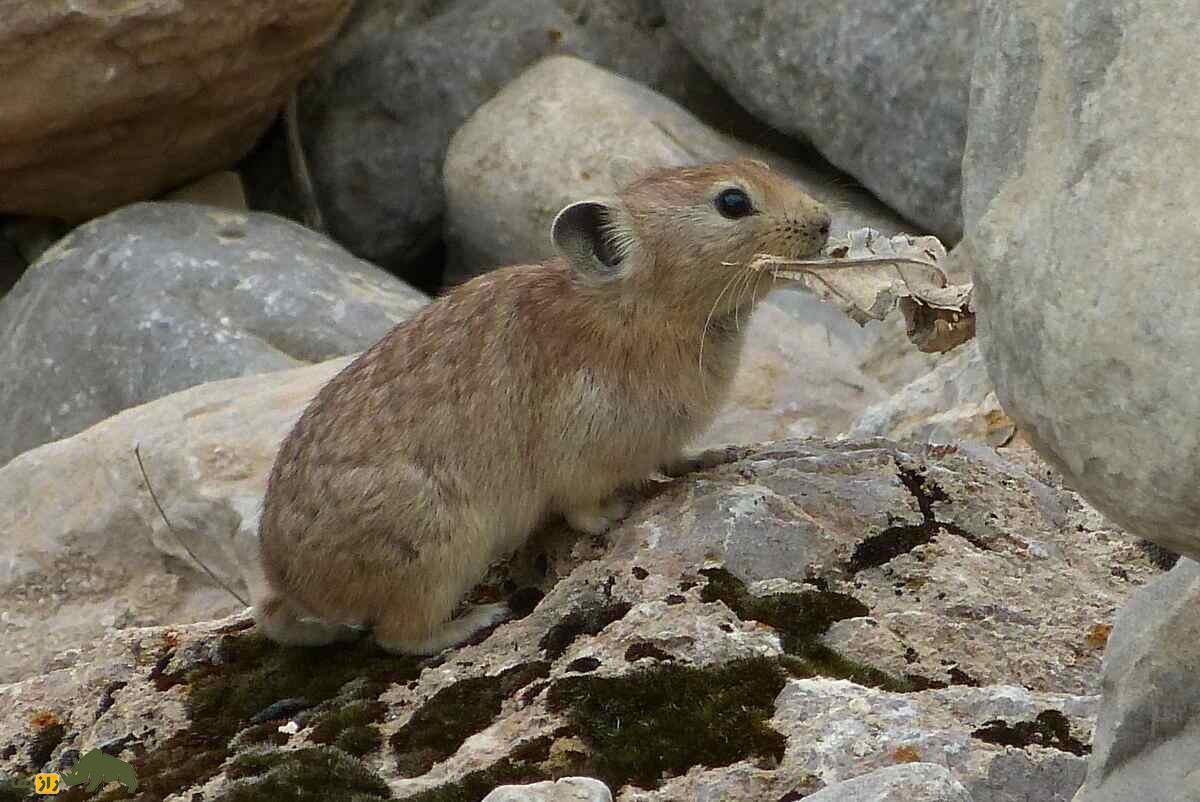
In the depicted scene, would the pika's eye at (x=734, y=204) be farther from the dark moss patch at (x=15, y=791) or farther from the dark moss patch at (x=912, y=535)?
the dark moss patch at (x=15, y=791)

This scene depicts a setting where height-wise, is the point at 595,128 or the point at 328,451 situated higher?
the point at 595,128

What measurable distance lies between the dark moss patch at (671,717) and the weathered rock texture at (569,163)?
6.30 m

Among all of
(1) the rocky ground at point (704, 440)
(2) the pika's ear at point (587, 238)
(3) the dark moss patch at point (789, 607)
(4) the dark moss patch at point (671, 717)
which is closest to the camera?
→ (1) the rocky ground at point (704, 440)

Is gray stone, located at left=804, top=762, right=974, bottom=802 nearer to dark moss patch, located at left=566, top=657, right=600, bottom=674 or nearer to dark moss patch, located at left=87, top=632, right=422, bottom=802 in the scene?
dark moss patch, located at left=566, top=657, right=600, bottom=674

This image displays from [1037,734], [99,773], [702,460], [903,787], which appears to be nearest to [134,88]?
[702,460]

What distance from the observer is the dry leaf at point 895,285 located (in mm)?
5828

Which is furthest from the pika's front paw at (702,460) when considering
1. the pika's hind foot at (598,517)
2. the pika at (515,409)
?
the pika's hind foot at (598,517)

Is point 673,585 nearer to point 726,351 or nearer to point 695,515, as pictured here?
point 695,515

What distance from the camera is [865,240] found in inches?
261

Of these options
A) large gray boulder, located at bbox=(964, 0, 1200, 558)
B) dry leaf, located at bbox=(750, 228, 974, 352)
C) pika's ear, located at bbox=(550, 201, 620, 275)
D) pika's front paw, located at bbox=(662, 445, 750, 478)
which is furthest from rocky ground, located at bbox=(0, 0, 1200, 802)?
pika's ear, located at bbox=(550, 201, 620, 275)

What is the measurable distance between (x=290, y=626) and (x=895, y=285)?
271cm

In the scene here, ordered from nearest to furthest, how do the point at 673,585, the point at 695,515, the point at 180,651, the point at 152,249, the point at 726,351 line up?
the point at 673,585 → the point at 695,515 → the point at 180,651 → the point at 726,351 → the point at 152,249

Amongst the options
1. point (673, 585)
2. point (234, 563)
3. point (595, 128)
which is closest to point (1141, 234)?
point (673, 585)

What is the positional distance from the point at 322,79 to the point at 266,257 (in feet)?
7.88
